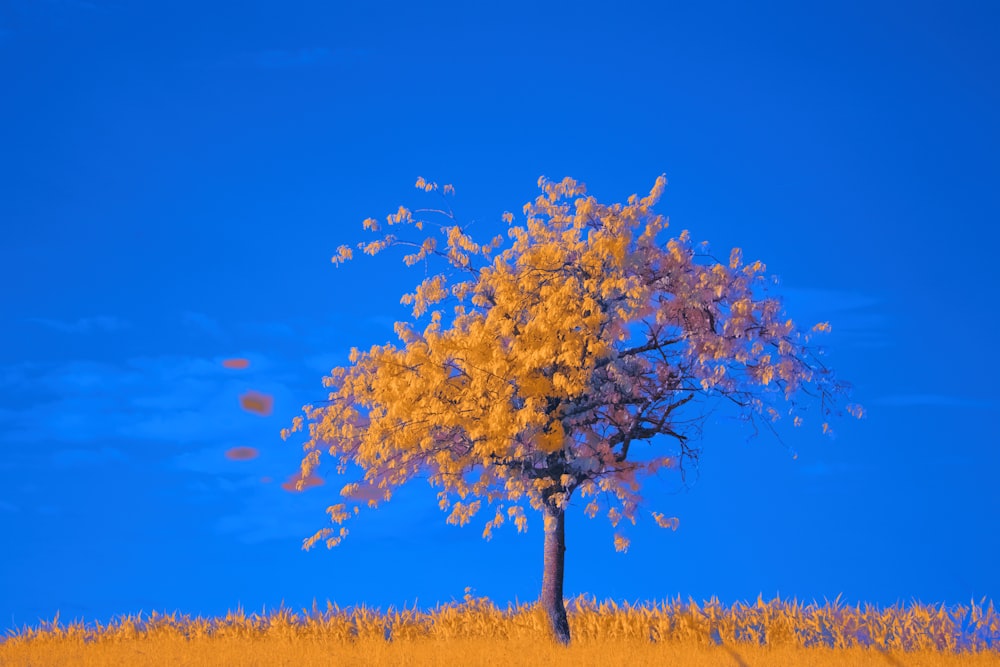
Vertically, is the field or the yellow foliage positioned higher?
the yellow foliage

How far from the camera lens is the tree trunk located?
69.9 ft

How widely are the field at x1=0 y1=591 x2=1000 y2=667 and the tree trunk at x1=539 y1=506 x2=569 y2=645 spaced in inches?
18.0

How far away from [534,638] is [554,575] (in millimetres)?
1407

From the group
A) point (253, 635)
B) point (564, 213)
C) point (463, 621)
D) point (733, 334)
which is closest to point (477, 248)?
point (564, 213)

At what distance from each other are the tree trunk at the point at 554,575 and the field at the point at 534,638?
0.46m

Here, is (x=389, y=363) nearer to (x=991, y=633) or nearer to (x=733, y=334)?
(x=733, y=334)

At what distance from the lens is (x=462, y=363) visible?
2034cm

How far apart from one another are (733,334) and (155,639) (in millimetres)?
15514

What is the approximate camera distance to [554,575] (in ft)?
70.0

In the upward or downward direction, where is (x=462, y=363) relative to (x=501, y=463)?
upward

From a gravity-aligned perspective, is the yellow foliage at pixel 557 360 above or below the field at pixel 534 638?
above

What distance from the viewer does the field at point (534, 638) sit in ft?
63.0

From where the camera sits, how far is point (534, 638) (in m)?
21.2

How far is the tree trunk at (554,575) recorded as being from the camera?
69.9 ft
